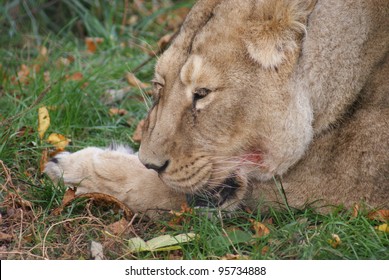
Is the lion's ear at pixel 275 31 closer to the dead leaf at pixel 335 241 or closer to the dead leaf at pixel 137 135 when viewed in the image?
the dead leaf at pixel 335 241

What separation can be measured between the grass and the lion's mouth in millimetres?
94

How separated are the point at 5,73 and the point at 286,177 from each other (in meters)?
2.90

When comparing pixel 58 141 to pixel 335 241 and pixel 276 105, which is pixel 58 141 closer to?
pixel 276 105

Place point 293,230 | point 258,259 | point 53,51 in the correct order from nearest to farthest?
1. point 258,259
2. point 293,230
3. point 53,51

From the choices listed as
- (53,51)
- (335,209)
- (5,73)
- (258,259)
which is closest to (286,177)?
(335,209)

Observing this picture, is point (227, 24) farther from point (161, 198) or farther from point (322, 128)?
point (161, 198)

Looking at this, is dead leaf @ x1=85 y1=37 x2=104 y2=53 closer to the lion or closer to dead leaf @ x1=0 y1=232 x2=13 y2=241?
the lion

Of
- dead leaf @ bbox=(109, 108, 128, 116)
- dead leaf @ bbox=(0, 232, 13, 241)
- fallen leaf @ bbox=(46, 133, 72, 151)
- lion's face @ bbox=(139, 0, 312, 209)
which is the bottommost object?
dead leaf @ bbox=(109, 108, 128, 116)

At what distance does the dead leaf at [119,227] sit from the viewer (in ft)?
14.1

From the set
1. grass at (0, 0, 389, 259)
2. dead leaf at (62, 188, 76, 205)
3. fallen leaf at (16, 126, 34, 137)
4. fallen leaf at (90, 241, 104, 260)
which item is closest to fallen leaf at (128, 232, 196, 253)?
grass at (0, 0, 389, 259)

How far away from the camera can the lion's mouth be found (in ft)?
14.1

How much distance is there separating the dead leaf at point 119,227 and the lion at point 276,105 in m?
0.38

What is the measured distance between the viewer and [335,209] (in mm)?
4227

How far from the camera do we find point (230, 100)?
13.2ft
